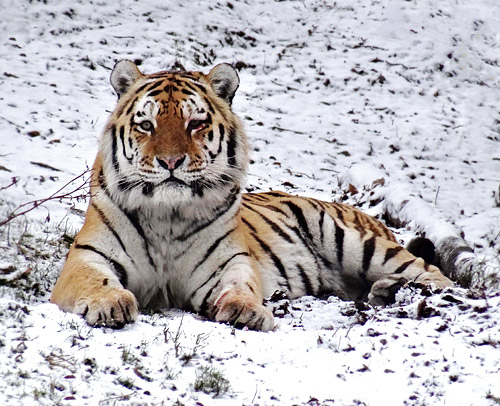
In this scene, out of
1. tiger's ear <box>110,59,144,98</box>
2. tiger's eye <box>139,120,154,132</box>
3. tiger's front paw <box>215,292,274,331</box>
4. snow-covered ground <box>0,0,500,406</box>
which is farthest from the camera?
tiger's ear <box>110,59,144,98</box>

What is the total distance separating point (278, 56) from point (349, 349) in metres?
8.08

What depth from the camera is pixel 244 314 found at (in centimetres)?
399

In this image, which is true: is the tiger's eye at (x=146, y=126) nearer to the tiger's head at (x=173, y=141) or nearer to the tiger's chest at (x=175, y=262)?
the tiger's head at (x=173, y=141)

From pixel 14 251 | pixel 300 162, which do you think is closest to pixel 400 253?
pixel 14 251

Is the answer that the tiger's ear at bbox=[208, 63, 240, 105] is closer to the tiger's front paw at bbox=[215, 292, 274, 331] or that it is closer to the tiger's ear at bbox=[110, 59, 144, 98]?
the tiger's ear at bbox=[110, 59, 144, 98]

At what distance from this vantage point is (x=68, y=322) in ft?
11.7

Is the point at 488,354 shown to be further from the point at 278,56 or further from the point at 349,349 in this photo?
the point at 278,56

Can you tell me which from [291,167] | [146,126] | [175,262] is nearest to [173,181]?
[146,126]

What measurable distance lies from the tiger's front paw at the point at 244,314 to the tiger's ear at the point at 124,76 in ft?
5.39

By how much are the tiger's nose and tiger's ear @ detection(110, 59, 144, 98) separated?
0.83 meters

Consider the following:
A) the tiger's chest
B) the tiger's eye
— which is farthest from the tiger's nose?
the tiger's chest

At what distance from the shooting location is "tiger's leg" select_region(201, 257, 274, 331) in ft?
13.1

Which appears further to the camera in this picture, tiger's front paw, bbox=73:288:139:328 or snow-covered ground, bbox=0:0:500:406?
tiger's front paw, bbox=73:288:139:328

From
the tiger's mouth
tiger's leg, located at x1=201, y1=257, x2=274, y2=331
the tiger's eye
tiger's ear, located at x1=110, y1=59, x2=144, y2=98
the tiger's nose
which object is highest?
tiger's ear, located at x1=110, y1=59, x2=144, y2=98
